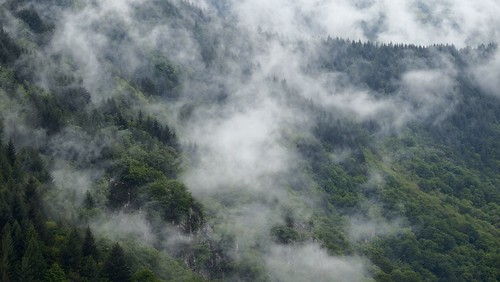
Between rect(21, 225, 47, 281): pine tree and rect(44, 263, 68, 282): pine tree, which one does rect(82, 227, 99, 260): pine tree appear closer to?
rect(44, 263, 68, 282): pine tree

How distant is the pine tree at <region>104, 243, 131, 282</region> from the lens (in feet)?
454

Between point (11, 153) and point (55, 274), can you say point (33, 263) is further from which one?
point (11, 153)

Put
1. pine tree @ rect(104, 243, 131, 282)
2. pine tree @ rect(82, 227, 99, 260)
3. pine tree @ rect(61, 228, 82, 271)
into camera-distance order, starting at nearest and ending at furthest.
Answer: pine tree @ rect(61, 228, 82, 271) → pine tree @ rect(104, 243, 131, 282) → pine tree @ rect(82, 227, 99, 260)

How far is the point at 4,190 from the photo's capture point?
13612 centimetres

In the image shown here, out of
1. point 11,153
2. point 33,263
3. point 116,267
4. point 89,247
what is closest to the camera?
point 33,263

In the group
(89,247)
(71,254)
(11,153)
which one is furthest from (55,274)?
(11,153)

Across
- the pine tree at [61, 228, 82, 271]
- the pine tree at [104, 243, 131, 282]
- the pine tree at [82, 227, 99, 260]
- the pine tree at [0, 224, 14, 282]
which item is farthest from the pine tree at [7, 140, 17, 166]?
the pine tree at [104, 243, 131, 282]

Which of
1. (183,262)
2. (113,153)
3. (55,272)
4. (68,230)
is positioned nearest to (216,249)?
(183,262)

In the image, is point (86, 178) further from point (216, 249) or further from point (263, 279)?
point (263, 279)

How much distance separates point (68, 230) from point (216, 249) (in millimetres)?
61333

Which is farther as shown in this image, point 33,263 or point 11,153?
point 11,153

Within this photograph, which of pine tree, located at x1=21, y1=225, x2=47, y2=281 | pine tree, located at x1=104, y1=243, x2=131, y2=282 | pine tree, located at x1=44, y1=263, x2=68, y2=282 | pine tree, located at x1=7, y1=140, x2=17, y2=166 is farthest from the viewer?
pine tree, located at x1=7, y1=140, x2=17, y2=166

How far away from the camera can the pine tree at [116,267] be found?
13825 centimetres

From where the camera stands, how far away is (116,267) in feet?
456
